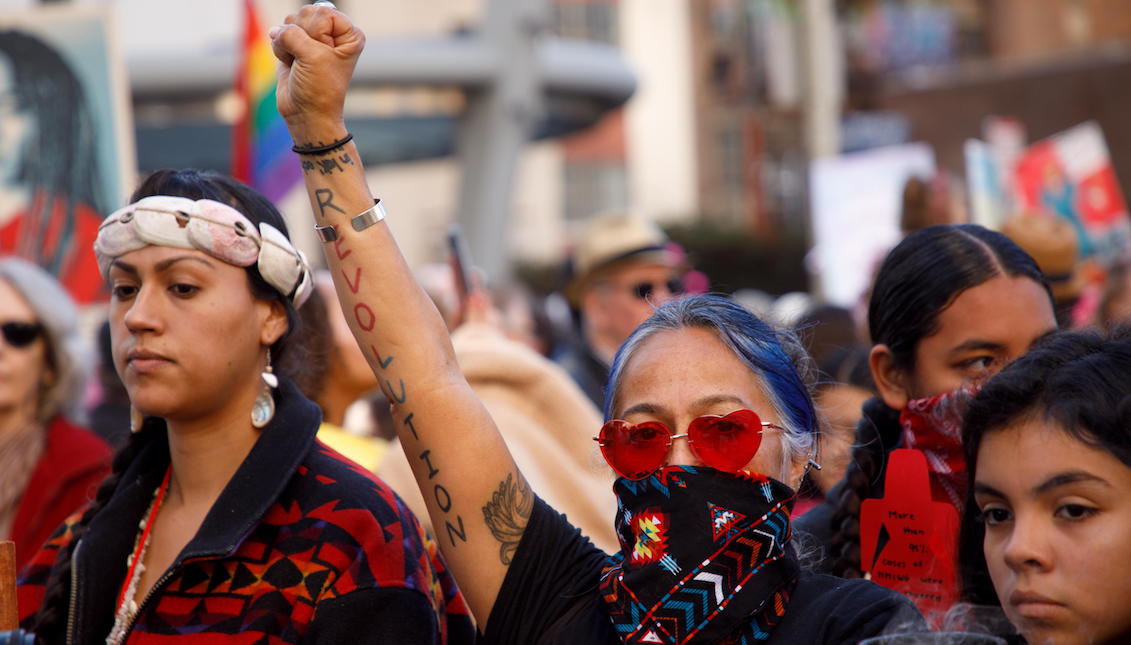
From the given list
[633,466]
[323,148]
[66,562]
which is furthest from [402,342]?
[66,562]

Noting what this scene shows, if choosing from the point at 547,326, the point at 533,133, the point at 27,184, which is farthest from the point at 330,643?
the point at 533,133

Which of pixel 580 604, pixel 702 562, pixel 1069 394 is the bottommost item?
pixel 580 604

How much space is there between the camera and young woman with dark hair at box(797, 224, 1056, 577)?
309cm

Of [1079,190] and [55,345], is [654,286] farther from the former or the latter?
[1079,190]

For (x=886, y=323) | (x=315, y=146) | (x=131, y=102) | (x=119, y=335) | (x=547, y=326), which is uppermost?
(x=131, y=102)

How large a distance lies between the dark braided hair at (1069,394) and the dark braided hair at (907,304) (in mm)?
604

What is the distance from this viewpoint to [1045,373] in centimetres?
235

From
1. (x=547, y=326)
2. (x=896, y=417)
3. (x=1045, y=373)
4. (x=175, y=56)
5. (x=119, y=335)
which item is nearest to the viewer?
(x=1045, y=373)

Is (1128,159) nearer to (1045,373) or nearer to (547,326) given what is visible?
(547,326)

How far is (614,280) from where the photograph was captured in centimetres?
661

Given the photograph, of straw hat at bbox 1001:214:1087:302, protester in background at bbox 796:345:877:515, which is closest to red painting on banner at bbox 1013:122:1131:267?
straw hat at bbox 1001:214:1087:302

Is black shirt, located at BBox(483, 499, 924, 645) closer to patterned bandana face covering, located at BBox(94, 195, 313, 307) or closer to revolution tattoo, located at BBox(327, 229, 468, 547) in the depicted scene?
revolution tattoo, located at BBox(327, 229, 468, 547)

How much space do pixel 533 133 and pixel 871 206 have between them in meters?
7.00

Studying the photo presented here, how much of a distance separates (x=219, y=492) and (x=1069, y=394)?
5.46ft
